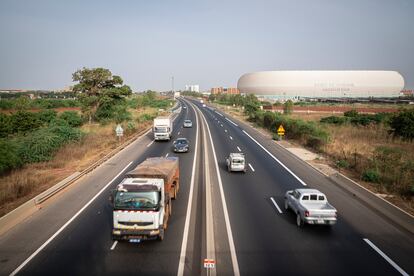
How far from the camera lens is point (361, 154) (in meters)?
31.6

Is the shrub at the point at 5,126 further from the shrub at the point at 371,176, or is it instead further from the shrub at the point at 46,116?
the shrub at the point at 371,176

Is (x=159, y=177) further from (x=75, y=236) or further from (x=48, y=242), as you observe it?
(x=48, y=242)

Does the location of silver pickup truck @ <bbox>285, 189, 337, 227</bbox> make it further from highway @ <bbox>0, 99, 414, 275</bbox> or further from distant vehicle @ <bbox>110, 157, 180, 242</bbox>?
distant vehicle @ <bbox>110, 157, 180, 242</bbox>

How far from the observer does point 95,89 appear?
62562 mm

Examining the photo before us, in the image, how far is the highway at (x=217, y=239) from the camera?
11.5m

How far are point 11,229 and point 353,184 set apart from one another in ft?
68.6

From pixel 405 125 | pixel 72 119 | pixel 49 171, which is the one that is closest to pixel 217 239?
pixel 49 171

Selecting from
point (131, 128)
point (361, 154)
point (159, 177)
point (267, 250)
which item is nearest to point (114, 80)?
point (131, 128)

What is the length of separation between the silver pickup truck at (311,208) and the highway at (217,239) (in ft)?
1.96

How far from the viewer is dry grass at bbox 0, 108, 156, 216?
18.9 m

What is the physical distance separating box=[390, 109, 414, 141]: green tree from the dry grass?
3867cm

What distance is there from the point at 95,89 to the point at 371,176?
54.2 m

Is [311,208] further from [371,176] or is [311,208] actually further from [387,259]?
[371,176]

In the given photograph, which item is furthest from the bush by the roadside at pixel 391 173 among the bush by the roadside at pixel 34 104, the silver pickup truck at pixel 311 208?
the bush by the roadside at pixel 34 104
